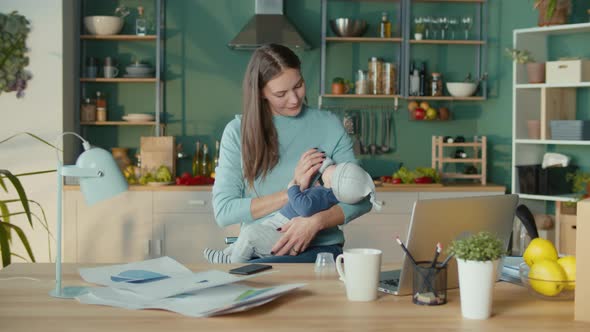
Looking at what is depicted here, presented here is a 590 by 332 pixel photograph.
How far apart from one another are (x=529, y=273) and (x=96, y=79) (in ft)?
12.9

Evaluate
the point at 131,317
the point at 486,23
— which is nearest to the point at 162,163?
the point at 486,23

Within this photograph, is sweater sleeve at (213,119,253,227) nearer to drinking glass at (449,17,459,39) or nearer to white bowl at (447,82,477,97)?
white bowl at (447,82,477,97)

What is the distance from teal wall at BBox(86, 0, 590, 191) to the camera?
5.45 m

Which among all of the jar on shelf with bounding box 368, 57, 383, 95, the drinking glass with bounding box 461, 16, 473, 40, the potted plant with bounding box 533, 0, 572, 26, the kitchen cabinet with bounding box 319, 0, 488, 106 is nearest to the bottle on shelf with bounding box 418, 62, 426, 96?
the kitchen cabinet with bounding box 319, 0, 488, 106

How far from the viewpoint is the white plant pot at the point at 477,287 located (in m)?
1.69

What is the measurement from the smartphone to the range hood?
3.06m

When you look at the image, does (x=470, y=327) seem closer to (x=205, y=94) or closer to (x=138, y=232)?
(x=138, y=232)

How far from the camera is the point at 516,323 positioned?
5.48ft

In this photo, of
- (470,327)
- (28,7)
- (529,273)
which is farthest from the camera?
(28,7)

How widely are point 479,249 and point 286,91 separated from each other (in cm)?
118

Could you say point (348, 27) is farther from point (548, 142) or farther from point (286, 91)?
point (286, 91)

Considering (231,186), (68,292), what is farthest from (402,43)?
(68,292)

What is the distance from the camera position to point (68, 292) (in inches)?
75.5

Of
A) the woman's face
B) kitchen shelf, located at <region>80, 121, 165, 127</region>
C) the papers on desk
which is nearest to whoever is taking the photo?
the papers on desk
